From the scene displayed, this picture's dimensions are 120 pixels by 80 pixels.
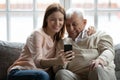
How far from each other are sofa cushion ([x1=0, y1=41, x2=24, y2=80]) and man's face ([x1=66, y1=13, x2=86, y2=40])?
1.98 ft

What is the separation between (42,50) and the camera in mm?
2545

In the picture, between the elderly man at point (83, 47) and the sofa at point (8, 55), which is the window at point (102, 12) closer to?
the sofa at point (8, 55)

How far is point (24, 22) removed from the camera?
3.36 meters

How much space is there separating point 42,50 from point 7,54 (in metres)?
0.49

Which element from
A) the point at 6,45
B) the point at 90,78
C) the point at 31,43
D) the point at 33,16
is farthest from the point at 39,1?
the point at 90,78

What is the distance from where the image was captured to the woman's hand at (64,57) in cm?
241

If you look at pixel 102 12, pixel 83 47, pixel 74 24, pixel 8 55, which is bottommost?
pixel 8 55

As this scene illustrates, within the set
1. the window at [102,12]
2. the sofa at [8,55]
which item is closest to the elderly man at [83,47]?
the sofa at [8,55]

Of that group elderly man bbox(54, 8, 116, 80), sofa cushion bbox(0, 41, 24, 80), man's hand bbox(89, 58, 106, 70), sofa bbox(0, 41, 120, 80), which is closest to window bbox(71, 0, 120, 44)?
sofa bbox(0, 41, 120, 80)

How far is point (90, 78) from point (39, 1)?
1345mm

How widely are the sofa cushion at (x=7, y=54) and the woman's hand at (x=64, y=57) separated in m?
0.56

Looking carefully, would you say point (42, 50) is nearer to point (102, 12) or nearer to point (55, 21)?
point (55, 21)

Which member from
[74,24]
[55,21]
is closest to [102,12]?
[74,24]

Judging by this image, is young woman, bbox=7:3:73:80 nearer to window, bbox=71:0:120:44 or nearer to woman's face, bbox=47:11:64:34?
woman's face, bbox=47:11:64:34
